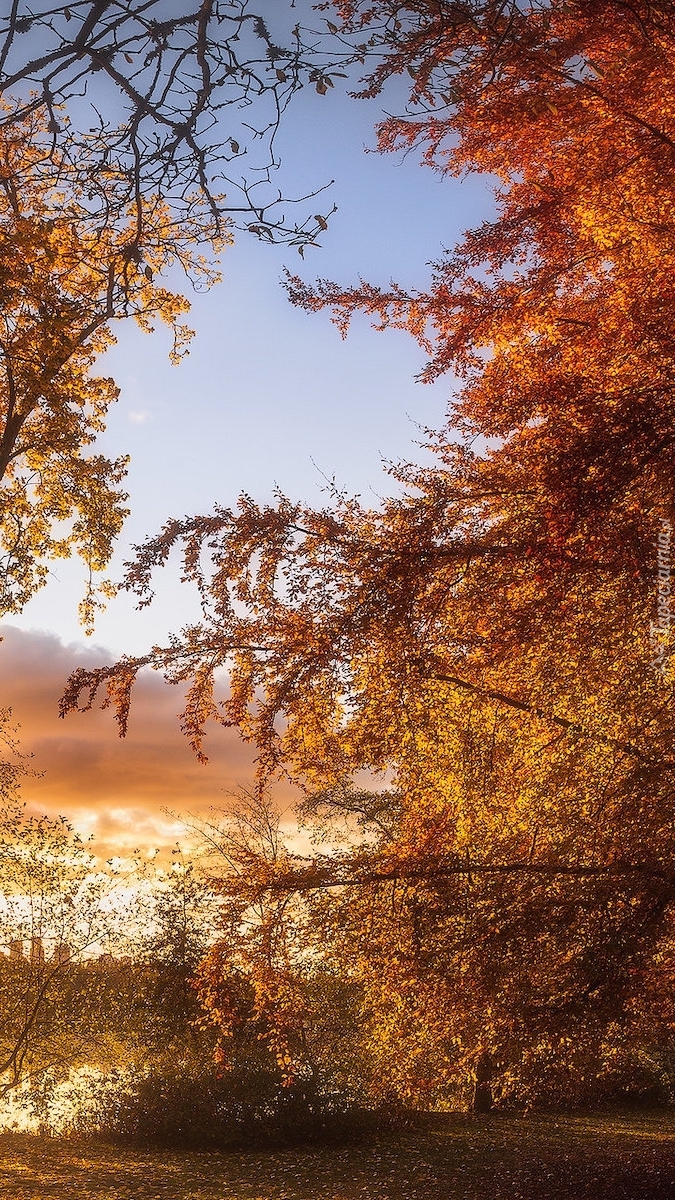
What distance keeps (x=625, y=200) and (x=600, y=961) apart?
5.27 metres

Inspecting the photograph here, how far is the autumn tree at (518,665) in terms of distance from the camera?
580cm

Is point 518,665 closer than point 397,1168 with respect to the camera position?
Yes

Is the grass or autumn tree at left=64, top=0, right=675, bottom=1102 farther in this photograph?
Result: the grass

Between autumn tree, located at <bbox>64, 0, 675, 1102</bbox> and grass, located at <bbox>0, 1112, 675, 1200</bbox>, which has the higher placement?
autumn tree, located at <bbox>64, 0, 675, 1102</bbox>

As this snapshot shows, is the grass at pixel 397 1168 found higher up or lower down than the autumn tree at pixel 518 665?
lower down

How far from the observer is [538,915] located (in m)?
6.51

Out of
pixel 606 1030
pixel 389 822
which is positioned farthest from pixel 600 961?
pixel 389 822

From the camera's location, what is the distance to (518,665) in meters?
7.18

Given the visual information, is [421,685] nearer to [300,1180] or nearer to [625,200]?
[625,200]

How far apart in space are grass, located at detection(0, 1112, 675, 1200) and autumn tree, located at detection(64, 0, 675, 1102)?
5.81 m

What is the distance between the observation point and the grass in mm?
12016

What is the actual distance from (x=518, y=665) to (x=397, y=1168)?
424 inches

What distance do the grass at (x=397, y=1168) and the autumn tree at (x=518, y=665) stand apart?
19.1 feet

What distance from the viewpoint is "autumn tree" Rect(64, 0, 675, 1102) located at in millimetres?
5797
